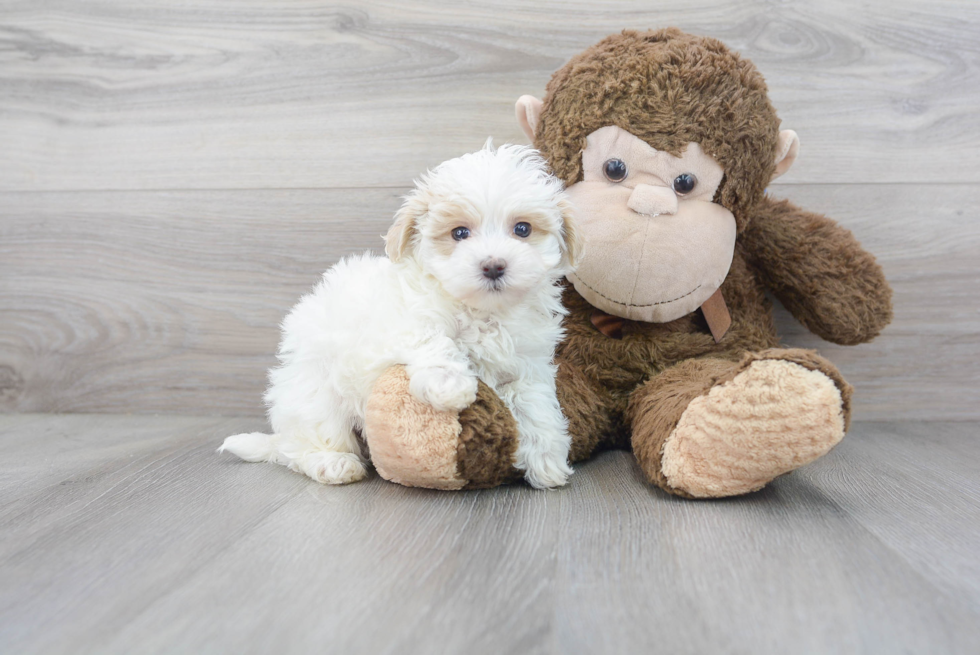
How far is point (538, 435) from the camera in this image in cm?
94

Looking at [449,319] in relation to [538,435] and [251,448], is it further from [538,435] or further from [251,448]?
[251,448]

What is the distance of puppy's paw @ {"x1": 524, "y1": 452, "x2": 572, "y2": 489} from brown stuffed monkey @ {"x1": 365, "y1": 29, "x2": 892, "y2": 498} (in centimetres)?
3

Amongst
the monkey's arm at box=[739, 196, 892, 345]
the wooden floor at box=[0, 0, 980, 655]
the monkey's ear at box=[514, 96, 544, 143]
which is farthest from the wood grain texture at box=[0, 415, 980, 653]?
the monkey's ear at box=[514, 96, 544, 143]

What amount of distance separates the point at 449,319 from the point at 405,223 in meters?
0.14

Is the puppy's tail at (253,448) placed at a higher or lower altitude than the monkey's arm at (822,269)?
lower

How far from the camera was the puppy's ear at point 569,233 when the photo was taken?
931 mm

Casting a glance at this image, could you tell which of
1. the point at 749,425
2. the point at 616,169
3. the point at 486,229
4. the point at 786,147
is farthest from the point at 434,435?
the point at 786,147

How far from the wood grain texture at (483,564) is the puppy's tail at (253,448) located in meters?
0.05

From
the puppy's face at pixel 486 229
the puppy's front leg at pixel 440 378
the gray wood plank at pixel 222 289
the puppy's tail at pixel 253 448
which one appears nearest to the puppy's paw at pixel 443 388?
the puppy's front leg at pixel 440 378

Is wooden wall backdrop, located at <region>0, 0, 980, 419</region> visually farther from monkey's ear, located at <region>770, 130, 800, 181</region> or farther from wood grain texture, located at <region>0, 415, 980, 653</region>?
wood grain texture, located at <region>0, 415, 980, 653</region>

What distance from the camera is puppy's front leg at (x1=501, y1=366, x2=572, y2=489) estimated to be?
94 cm

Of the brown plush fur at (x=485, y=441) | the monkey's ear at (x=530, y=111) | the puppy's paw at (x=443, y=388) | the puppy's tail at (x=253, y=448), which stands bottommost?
the puppy's tail at (x=253, y=448)

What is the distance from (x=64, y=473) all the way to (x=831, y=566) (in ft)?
3.47

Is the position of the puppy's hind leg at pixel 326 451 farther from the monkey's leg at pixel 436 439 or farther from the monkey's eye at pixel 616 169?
the monkey's eye at pixel 616 169
